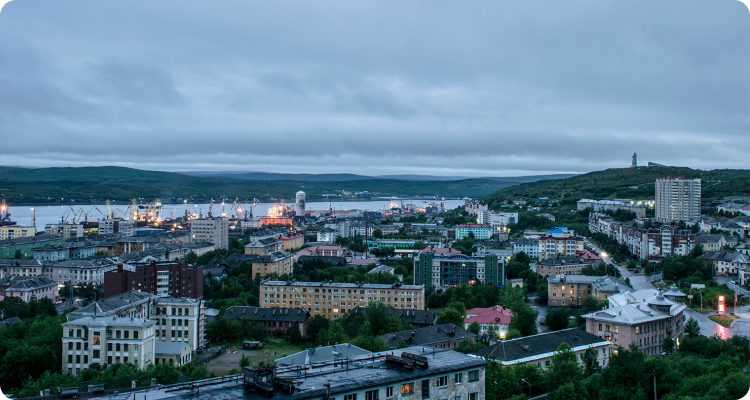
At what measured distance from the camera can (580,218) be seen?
36094mm

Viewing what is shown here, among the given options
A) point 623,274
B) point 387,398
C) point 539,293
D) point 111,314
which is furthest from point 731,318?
point 111,314

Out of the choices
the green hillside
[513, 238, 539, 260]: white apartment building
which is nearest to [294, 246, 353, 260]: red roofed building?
[513, 238, 539, 260]: white apartment building

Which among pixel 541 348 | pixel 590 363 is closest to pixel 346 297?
pixel 541 348

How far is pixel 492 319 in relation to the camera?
1248cm

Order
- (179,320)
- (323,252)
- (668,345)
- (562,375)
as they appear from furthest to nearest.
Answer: (323,252)
(179,320)
(668,345)
(562,375)

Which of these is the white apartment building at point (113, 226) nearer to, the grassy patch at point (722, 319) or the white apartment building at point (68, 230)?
the white apartment building at point (68, 230)

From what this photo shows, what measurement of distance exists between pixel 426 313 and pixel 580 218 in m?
25.5

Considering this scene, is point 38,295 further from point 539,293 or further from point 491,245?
point 491,245

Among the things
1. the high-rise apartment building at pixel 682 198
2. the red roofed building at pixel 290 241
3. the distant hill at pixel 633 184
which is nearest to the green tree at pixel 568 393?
the red roofed building at pixel 290 241

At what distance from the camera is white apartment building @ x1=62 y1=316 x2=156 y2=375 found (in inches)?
392

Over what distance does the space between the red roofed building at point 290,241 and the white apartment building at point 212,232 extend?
2.97 m

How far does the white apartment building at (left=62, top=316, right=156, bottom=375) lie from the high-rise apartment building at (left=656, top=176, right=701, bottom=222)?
28347 mm

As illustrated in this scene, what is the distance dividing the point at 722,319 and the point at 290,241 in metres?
20.7

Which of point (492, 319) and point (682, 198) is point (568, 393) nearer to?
point (492, 319)
